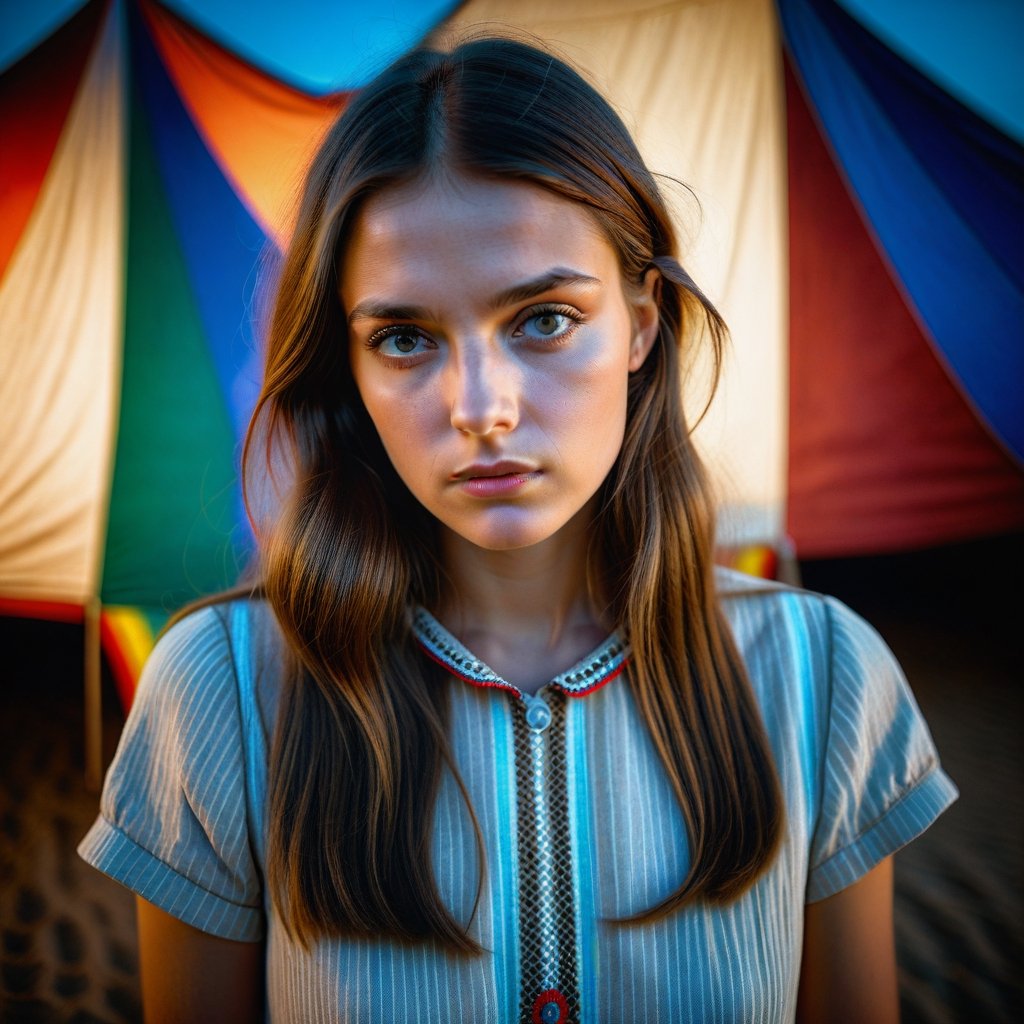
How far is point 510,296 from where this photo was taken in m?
0.70

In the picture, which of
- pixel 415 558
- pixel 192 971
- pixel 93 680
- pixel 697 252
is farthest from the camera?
pixel 93 680

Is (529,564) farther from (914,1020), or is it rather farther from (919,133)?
(919,133)

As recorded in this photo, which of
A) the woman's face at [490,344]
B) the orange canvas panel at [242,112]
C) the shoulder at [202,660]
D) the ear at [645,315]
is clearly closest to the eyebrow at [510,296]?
the woman's face at [490,344]

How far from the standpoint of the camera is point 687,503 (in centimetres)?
92

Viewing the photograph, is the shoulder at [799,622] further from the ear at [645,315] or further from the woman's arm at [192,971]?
the woman's arm at [192,971]

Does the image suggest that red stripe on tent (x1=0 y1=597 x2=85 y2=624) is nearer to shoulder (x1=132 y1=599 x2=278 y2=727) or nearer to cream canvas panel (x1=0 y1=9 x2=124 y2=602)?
cream canvas panel (x1=0 y1=9 x2=124 y2=602)

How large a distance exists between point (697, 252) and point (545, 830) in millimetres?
1653

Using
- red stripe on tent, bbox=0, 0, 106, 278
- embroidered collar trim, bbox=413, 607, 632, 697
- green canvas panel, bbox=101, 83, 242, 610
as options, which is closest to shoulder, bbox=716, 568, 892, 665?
embroidered collar trim, bbox=413, 607, 632, 697

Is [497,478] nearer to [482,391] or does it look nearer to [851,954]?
[482,391]

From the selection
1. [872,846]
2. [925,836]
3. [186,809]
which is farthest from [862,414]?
[186,809]

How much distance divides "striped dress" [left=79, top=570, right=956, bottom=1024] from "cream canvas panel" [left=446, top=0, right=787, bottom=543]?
114 cm

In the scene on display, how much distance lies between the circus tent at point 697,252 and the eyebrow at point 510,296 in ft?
4.57

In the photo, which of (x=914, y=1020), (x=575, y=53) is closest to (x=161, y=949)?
(x=914, y=1020)

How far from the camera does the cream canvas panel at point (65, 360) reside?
2139 mm
